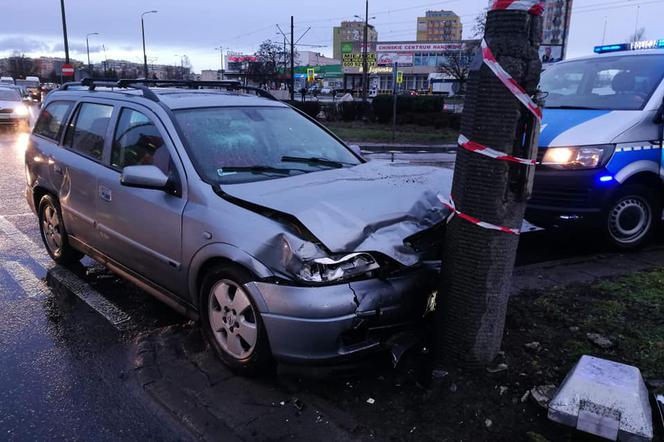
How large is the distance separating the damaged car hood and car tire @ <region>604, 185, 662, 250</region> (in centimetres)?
252

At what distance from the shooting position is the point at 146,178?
3.59 metres

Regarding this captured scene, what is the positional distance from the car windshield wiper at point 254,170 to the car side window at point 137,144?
1.27 ft

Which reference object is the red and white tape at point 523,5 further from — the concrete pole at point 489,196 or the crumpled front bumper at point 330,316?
the crumpled front bumper at point 330,316

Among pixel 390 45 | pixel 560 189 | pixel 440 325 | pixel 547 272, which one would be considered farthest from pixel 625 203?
pixel 390 45

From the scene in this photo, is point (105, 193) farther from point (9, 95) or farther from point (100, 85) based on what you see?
point (9, 95)

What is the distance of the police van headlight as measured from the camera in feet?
17.5

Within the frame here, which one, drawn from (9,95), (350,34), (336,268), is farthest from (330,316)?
(350,34)

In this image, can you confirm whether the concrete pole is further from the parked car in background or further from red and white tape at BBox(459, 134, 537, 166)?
the parked car in background

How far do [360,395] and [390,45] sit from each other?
9257 cm

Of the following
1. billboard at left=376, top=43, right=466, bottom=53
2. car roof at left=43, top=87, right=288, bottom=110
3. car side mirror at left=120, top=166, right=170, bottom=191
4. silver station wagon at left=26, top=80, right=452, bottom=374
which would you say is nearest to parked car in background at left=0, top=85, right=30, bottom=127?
car roof at left=43, top=87, right=288, bottom=110

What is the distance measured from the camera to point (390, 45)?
90.0 meters

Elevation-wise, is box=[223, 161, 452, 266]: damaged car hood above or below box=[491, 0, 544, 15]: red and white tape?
below

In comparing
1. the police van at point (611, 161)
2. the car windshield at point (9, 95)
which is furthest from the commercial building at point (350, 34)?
the police van at point (611, 161)

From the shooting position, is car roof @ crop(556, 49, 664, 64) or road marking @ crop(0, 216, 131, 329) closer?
road marking @ crop(0, 216, 131, 329)
